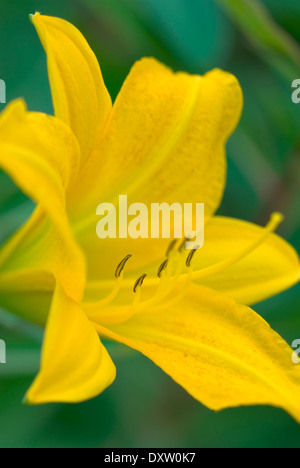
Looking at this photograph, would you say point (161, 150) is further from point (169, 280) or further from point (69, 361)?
point (69, 361)

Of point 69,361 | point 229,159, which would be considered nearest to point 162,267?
point 69,361

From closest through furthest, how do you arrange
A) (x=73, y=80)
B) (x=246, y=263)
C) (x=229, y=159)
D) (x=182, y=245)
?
(x=73, y=80) → (x=182, y=245) → (x=246, y=263) → (x=229, y=159)

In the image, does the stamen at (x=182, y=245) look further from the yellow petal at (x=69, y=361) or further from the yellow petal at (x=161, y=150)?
the yellow petal at (x=69, y=361)

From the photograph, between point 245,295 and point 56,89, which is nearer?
point 56,89

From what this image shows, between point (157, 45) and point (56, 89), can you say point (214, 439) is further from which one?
point (56, 89)
